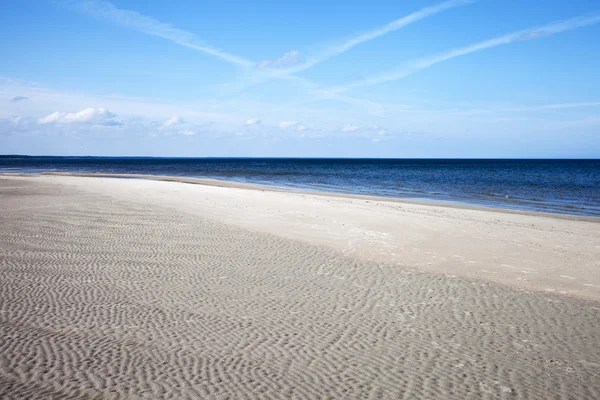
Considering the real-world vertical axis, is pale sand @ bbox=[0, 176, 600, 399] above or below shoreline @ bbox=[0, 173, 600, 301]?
below

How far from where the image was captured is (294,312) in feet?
25.6

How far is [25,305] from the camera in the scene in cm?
767

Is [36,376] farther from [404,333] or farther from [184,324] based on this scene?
[404,333]

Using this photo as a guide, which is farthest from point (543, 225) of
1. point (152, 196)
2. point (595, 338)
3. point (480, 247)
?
point (152, 196)

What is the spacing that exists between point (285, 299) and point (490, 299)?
4.39m

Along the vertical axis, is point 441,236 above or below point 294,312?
above

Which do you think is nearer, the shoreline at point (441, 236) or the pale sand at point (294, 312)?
the pale sand at point (294, 312)

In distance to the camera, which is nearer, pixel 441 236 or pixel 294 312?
pixel 294 312

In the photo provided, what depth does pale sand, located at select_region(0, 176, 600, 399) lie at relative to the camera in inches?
213

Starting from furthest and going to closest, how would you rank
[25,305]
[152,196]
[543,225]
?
[152,196] → [543,225] → [25,305]

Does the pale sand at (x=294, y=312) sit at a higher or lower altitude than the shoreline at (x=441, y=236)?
lower

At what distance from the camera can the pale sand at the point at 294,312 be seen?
5.40 meters

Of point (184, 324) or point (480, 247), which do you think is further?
point (480, 247)

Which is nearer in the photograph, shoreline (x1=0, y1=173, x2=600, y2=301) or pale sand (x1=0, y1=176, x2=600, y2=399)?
pale sand (x1=0, y1=176, x2=600, y2=399)
